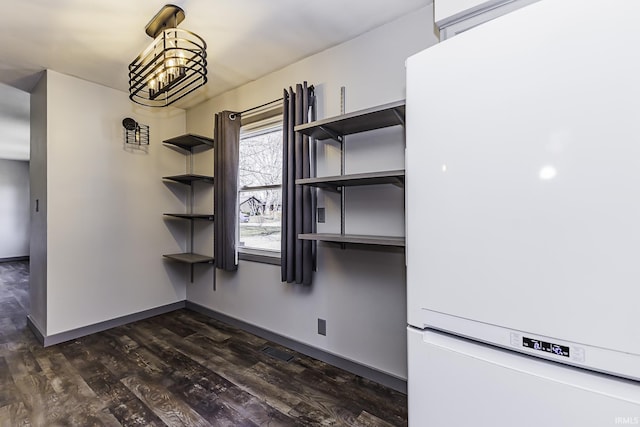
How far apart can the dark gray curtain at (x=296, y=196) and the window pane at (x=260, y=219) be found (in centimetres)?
40

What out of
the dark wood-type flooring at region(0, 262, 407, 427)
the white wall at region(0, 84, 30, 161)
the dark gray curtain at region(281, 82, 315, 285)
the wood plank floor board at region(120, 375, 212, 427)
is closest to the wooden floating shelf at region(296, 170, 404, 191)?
the dark gray curtain at region(281, 82, 315, 285)

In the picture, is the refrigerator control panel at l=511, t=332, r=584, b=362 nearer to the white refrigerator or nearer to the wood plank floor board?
the white refrigerator

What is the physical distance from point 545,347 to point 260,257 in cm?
234

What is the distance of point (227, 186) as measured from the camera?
2.87 m

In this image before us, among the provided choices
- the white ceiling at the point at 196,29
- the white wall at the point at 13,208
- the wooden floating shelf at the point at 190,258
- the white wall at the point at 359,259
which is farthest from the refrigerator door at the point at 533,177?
the white wall at the point at 13,208

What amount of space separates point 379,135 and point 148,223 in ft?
9.12

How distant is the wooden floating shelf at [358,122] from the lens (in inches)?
64.1

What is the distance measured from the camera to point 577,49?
71cm

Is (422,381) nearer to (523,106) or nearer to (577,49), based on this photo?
(523,106)

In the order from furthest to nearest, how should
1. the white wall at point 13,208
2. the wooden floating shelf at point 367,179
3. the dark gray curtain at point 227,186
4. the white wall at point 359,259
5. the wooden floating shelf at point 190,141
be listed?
the white wall at point 13,208, the wooden floating shelf at point 190,141, the dark gray curtain at point 227,186, the white wall at point 359,259, the wooden floating shelf at point 367,179

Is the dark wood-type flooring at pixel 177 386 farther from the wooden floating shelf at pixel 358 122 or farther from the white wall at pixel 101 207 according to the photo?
the wooden floating shelf at pixel 358 122

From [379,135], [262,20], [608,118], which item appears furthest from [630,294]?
[262,20]

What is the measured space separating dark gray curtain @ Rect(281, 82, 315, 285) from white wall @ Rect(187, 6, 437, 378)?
12 centimetres

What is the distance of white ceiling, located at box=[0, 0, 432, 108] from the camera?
1.79 metres
